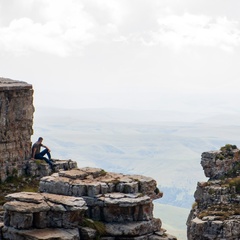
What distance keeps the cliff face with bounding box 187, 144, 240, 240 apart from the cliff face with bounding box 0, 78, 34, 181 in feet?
65.2

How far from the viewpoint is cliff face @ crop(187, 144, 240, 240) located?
3469 inches

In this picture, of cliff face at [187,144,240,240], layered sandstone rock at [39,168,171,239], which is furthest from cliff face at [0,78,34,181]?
layered sandstone rock at [39,168,171,239]

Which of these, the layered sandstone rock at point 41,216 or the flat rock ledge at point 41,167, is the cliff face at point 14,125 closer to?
the flat rock ledge at point 41,167

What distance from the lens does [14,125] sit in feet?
285

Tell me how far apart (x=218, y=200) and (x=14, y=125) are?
1073 inches

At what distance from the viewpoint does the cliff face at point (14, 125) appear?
84812 millimetres

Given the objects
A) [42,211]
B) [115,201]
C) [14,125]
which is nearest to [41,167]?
[14,125]

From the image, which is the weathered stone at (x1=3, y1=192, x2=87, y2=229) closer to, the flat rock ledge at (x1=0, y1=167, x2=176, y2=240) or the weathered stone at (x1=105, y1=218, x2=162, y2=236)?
the flat rock ledge at (x1=0, y1=167, x2=176, y2=240)

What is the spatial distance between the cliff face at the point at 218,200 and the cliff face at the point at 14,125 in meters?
19.9

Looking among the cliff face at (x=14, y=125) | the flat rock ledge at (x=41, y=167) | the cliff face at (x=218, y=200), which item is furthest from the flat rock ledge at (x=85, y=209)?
the cliff face at (x=218, y=200)

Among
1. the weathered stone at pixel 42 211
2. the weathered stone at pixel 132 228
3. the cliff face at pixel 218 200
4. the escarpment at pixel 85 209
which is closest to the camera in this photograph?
the weathered stone at pixel 42 211

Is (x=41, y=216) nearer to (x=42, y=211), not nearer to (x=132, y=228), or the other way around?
(x=42, y=211)

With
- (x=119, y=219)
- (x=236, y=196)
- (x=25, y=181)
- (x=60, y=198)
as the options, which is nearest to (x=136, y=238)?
(x=119, y=219)

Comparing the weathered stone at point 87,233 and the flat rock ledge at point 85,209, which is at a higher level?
the flat rock ledge at point 85,209
